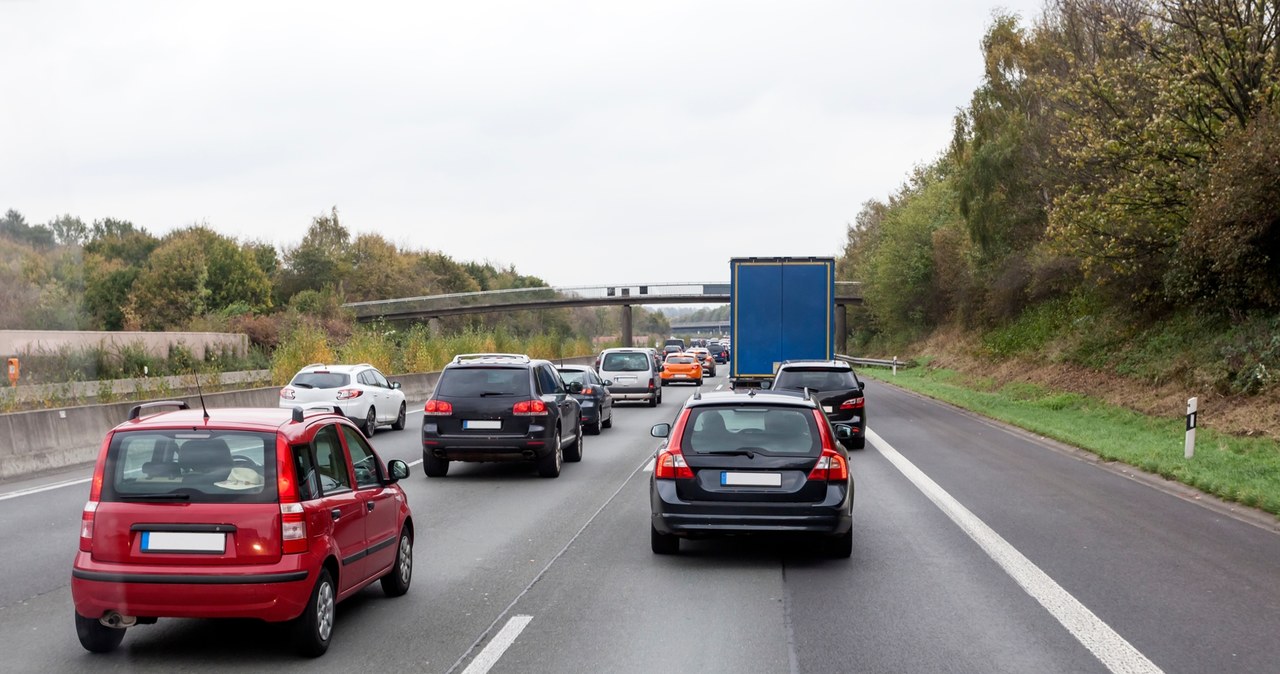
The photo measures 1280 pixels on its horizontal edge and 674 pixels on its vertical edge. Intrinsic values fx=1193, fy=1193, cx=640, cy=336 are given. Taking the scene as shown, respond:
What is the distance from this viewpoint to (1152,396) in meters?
25.6

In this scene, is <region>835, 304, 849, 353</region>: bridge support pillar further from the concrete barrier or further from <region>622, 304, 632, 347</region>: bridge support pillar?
the concrete barrier

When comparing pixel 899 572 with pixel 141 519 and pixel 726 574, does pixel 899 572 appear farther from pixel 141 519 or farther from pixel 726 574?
pixel 141 519

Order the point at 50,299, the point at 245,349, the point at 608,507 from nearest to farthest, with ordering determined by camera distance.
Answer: the point at 608,507 → the point at 245,349 → the point at 50,299

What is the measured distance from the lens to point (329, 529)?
6.69m

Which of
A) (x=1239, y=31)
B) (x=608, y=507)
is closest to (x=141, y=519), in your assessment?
(x=608, y=507)

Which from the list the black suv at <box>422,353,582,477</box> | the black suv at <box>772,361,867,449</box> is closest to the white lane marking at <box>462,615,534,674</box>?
the black suv at <box>422,353,582,477</box>

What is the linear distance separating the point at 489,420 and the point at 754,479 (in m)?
7.01

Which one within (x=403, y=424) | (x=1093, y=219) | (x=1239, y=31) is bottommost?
(x=403, y=424)

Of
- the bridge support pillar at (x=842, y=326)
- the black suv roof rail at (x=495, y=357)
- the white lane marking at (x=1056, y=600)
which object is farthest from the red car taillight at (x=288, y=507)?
the bridge support pillar at (x=842, y=326)

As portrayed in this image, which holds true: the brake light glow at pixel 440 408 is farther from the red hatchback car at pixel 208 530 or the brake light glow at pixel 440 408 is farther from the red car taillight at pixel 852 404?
the red hatchback car at pixel 208 530

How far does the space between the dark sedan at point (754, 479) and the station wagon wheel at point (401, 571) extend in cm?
209

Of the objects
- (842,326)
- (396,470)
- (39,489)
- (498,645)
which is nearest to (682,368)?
(39,489)

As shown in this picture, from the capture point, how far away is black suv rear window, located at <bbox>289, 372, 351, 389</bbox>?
23516 millimetres

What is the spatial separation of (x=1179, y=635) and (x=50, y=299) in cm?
6740
